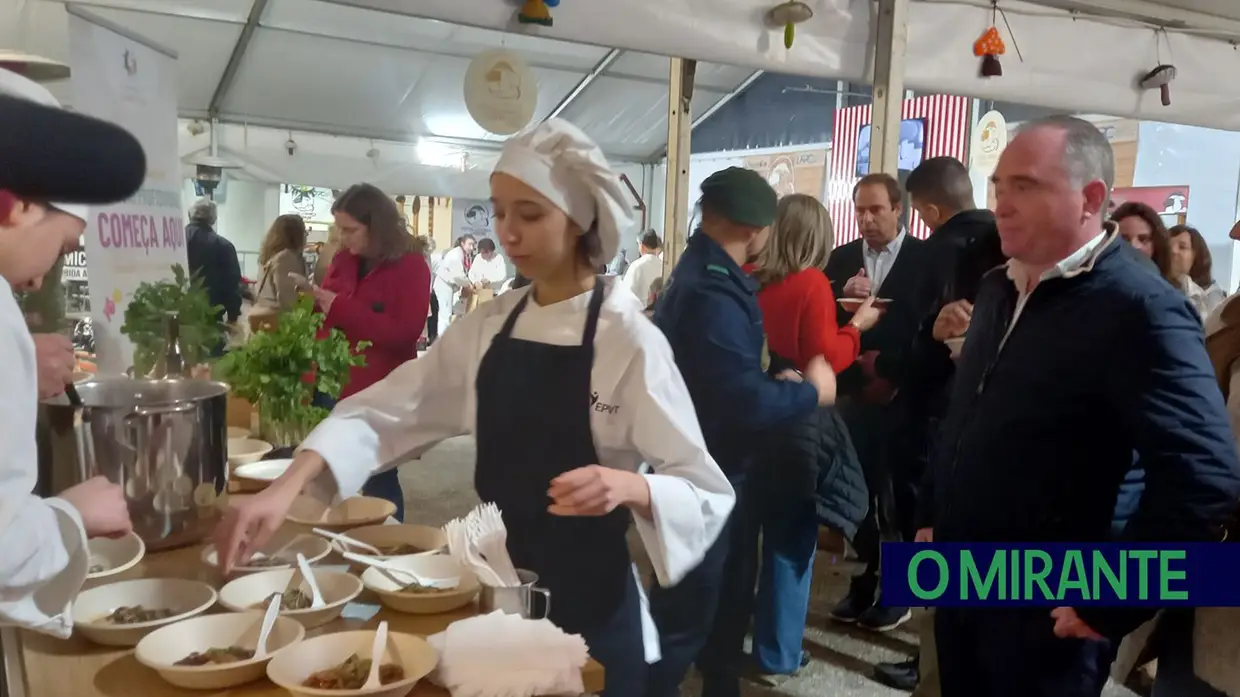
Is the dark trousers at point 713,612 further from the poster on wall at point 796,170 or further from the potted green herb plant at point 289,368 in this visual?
the poster on wall at point 796,170

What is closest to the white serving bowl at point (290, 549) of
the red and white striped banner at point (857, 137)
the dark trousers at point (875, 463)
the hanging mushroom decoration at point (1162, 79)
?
the dark trousers at point (875, 463)

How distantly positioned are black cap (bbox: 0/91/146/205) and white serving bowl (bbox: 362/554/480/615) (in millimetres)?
695

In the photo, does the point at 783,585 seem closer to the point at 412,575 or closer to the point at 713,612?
the point at 713,612

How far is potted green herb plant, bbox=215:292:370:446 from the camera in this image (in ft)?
7.01

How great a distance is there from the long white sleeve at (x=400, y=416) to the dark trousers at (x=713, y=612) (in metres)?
1.03

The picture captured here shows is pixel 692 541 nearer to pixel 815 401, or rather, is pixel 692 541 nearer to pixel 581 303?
pixel 581 303

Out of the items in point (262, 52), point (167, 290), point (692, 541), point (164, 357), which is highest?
point (262, 52)

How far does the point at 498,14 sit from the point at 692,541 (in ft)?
7.77

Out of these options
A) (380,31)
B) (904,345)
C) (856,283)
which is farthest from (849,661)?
(380,31)

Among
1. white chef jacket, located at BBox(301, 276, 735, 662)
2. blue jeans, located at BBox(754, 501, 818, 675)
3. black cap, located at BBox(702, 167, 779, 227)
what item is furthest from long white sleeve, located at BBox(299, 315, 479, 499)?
blue jeans, located at BBox(754, 501, 818, 675)

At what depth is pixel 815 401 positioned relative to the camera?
231 centimetres

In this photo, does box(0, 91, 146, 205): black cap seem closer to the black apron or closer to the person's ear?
the black apron

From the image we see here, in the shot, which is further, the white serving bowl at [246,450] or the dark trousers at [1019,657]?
the white serving bowl at [246,450]

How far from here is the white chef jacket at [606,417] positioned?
4.43ft
